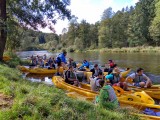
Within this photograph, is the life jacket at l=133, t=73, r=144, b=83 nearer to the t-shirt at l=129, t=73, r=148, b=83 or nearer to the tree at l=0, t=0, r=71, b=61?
the t-shirt at l=129, t=73, r=148, b=83

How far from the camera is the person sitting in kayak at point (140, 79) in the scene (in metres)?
12.9

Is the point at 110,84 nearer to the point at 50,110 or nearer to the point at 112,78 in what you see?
the point at 112,78

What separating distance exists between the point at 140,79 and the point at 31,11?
9.09 m

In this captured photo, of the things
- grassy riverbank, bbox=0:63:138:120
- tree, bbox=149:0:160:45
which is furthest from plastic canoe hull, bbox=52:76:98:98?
tree, bbox=149:0:160:45

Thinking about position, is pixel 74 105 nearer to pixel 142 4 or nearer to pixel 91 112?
pixel 91 112

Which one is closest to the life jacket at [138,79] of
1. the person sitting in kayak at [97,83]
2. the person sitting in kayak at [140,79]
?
the person sitting in kayak at [140,79]

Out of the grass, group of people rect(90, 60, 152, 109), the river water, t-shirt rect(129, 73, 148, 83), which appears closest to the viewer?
the grass

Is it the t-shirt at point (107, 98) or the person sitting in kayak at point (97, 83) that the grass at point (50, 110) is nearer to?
the t-shirt at point (107, 98)

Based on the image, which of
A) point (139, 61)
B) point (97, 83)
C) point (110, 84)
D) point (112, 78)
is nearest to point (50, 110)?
point (110, 84)

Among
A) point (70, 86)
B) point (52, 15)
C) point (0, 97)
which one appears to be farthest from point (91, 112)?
point (52, 15)

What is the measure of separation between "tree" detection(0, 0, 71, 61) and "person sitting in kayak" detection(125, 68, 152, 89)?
21.6ft

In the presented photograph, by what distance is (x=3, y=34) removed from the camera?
57.3ft

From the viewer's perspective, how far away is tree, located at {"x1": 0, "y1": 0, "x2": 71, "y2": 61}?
16.7 meters

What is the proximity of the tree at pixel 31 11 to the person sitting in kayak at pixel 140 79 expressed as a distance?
657 cm
